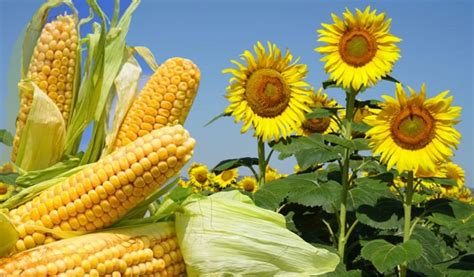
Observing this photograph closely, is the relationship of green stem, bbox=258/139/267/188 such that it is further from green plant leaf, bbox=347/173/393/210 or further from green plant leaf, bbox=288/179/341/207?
green plant leaf, bbox=347/173/393/210

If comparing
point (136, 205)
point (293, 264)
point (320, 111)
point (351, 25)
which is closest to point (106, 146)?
point (136, 205)

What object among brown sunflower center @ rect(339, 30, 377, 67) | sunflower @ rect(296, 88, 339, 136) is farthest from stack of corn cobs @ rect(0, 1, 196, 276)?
sunflower @ rect(296, 88, 339, 136)

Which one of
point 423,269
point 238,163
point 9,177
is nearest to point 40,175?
point 9,177

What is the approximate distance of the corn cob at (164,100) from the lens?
2.08 m

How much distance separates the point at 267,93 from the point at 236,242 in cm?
222

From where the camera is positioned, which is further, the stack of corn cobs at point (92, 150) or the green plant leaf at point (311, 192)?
the green plant leaf at point (311, 192)

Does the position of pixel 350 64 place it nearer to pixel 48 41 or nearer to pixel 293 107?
pixel 293 107

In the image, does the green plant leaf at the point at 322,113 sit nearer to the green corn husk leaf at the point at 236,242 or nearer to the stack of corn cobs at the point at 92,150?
the stack of corn cobs at the point at 92,150

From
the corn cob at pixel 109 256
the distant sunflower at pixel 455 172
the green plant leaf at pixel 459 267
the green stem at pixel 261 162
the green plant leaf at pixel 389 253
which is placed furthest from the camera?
the distant sunflower at pixel 455 172

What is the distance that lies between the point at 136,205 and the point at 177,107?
1.03ft

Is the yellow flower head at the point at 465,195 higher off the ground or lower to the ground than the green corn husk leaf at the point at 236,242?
lower

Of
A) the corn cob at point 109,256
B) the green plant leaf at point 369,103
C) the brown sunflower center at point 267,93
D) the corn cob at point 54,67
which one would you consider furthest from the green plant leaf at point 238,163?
the corn cob at point 109,256

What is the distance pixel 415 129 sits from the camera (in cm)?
354

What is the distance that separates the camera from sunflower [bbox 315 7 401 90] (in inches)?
164
